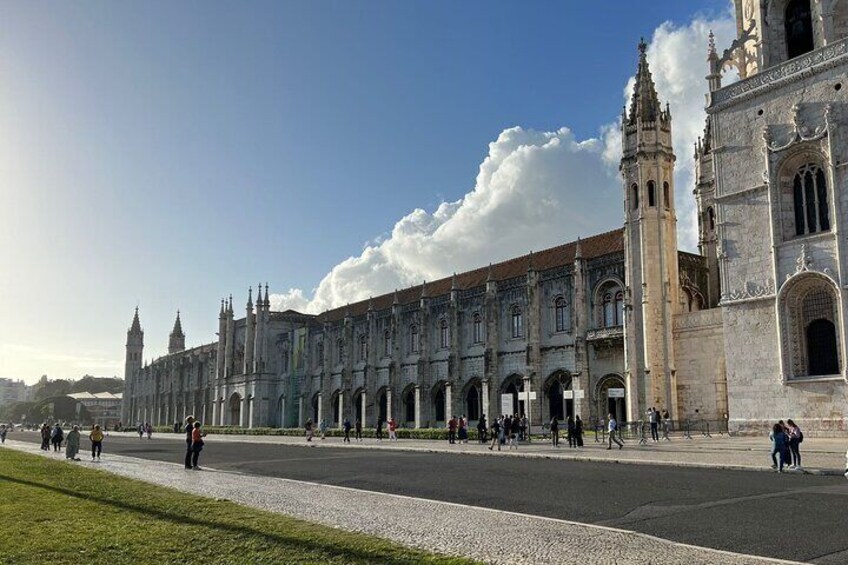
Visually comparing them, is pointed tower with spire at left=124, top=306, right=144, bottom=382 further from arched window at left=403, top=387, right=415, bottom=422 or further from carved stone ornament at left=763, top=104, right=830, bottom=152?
carved stone ornament at left=763, top=104, right=830, bottom=152

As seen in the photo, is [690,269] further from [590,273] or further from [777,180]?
[777,180]

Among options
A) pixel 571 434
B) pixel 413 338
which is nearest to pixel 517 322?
pixel 413 338

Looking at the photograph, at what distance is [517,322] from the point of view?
5003cm

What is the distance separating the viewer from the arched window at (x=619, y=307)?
42.3 metres

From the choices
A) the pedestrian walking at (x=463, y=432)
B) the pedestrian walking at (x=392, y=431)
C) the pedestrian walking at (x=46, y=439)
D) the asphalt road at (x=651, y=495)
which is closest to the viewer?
the asphalt road at (x=651, y=495)

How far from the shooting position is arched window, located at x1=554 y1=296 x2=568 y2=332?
4666cm

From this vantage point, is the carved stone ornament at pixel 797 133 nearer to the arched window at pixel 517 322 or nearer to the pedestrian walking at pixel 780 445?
the pedestrian walking at pixel 780 445

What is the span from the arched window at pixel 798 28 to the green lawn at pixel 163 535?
105 feet

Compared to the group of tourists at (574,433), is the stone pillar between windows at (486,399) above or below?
above

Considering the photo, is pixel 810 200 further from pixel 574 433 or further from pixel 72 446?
pixel 72 446

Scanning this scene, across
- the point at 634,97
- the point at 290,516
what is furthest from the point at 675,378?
the point at 290,516

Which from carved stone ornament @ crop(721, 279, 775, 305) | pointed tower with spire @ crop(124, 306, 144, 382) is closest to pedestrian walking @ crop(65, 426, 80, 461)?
carved stone ornament @ crop(721, 279, 775, 305)

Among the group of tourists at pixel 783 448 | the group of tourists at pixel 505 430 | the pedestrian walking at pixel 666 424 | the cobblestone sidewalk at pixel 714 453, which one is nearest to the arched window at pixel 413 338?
the group of tourists at pixel 505 430

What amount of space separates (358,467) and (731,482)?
37.7 ft
